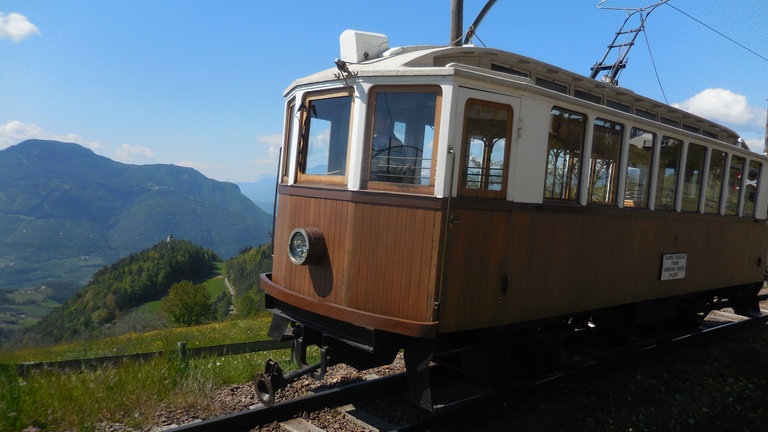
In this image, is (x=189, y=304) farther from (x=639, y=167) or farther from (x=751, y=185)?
(x=639, y=167)

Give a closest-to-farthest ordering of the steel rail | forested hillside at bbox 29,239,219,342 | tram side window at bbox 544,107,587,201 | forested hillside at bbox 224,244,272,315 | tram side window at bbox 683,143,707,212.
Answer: the steel rail, tram side window at bbox 544,107,587,201, tram side window at bbox 683,143,707,212, forested hillside at bbox 29,239,219,342, forested hillside at bbox 224,244,272,315

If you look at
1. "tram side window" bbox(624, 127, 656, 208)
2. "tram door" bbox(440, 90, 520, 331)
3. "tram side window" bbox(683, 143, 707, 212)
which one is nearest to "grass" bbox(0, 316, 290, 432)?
"tram door" bbox(440, 90, 520, 331)

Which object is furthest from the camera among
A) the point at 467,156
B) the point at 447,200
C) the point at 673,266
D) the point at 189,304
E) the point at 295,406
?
the point at 189,304

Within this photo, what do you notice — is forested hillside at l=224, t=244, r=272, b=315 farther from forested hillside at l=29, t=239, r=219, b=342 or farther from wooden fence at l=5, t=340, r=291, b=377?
wooden fence at l=5, t=340, r=291, b=377

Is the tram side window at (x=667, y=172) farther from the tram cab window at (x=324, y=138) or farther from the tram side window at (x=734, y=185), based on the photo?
the tram cab window at (x=324, y=138)

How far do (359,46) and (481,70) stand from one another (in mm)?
1223

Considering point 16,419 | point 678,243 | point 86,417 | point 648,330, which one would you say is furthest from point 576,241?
point 16,419

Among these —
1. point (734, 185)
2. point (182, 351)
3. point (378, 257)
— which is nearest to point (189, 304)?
point (182, 351)

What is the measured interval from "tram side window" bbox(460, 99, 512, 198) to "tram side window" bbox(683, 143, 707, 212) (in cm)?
368

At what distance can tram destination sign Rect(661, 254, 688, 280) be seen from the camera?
6613 mm

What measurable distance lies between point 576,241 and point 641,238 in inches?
57.8

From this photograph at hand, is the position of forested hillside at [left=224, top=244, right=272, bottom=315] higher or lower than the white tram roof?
lower

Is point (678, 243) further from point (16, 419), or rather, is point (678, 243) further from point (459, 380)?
point (16, 419)

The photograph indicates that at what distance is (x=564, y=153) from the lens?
4.96 meters
